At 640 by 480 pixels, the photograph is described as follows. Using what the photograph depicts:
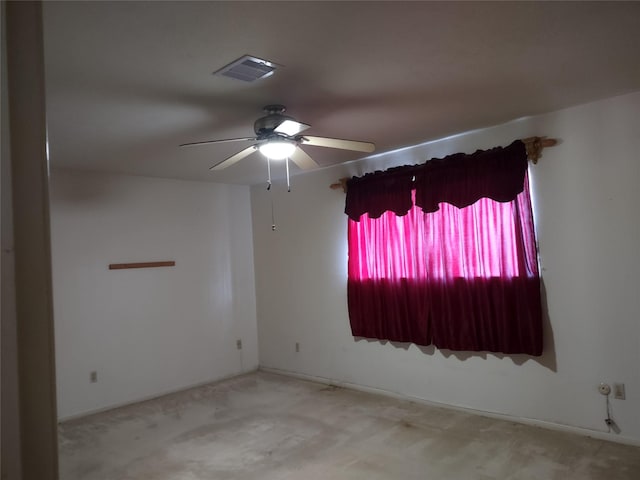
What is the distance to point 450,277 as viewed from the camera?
3.87 meters

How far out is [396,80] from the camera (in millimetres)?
2578

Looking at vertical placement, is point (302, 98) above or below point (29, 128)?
above

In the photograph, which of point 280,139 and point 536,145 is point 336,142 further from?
point 536,145

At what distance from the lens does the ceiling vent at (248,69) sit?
7.27ft

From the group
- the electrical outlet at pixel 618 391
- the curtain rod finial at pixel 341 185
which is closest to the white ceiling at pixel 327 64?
the curtain rod finial at pixel 341 185

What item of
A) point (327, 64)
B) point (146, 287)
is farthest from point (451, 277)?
point (146, 287)

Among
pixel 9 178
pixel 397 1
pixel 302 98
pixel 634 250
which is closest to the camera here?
pixel 9 178

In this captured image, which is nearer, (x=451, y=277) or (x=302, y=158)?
(x=302, y=158)

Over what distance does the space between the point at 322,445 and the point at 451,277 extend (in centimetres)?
178

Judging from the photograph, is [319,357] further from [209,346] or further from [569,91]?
[569,91]

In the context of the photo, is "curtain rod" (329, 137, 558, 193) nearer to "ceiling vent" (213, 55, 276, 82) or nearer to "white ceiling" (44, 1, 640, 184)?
"white ceiling" (44, 1, 640, 184)

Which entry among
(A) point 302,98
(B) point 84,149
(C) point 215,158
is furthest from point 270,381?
(A) point 302,98

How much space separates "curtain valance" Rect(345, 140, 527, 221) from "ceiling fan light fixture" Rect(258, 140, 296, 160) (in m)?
1.64

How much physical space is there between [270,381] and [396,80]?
12.8 feet
